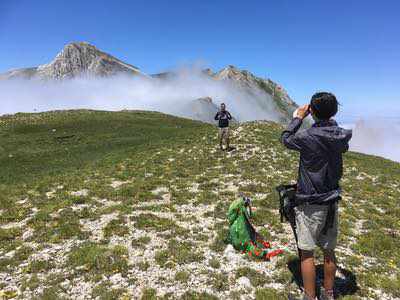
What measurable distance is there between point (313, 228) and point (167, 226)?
8613 millimetres

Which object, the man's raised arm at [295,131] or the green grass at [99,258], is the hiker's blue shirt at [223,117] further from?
the man's raised arm at [295,131]

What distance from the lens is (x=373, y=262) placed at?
39.2 feet

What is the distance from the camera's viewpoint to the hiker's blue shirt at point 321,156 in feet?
24.4

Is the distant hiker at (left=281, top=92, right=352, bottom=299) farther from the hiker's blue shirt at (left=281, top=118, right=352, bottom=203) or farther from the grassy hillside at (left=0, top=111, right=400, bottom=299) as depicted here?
the grassy hillside at (left=0, top=111, right=400, bottom=299)

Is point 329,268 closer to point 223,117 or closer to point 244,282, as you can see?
point 244,282

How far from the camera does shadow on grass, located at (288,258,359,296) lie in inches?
393

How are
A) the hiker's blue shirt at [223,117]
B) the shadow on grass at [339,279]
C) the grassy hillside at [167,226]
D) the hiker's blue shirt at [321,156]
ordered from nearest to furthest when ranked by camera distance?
1. the hiker's blue shirt at [321,156]
2. the shadow on grass at [339,279]
3. the grassy hillside at [167,226]
4. the hiker's blue shirt at [223,117]

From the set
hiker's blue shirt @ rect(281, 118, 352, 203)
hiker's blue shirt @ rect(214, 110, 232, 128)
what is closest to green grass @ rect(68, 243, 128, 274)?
hiker's blue shirt @ rect(281, 118, 352, 203)

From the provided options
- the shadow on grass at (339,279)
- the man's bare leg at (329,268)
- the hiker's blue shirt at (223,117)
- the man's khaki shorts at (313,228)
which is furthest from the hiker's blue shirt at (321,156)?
the hiker's blue shirt at (223,117)

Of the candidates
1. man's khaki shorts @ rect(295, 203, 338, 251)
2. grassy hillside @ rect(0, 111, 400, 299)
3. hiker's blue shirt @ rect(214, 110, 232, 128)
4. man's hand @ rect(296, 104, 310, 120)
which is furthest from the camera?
hiker's blue shirt @ rect(214, 110, 232, 128)

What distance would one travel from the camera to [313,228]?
25.3ft

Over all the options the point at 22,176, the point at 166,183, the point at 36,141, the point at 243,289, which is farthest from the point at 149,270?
the point at 36,141

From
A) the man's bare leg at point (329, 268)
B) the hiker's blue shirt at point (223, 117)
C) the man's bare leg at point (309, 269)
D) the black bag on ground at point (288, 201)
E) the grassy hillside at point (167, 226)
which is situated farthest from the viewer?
the hiker's blue shirt at point (223, 117)

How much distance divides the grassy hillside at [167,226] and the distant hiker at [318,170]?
9.93 feet
